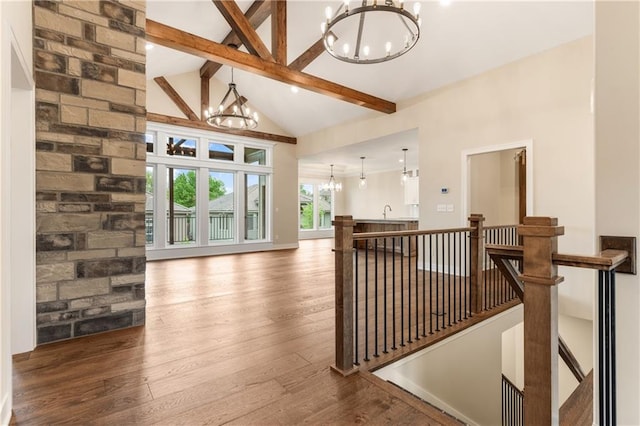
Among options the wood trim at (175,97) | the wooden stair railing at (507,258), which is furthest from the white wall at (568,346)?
the wood trim at (175,97)

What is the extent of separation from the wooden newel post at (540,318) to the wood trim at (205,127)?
7.42 meters

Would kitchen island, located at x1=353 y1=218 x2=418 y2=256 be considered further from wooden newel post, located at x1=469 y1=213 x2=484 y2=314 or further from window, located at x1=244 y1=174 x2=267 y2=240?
wooden newel post, located at x1=469 y1=213 x2=484 y2=314

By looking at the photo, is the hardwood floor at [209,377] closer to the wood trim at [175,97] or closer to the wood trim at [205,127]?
the wood trim at [205,127]

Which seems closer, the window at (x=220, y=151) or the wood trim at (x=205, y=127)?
the wood trim at (x=205, y=127)

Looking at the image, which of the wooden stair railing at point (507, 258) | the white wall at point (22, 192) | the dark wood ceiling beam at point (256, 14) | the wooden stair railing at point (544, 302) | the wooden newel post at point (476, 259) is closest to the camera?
the wooden stair railing at point (544, 302)

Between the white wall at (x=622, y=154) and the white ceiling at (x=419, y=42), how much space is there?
3233 mm

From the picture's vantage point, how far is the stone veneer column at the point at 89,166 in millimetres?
2502

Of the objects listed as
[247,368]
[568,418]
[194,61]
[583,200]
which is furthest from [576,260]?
[194,61]

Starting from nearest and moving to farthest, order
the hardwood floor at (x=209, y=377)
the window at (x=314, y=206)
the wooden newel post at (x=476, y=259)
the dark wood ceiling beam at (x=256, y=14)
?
the hardwood floor at (x=209, y=377) < the wooden newel post at (x=476, y=259) < the dark wood ceiling beam at (x=256, y=14) < the window at (x=314, y=206)

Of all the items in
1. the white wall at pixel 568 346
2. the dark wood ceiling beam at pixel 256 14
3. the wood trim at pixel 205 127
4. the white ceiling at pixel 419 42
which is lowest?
the white wall at pixel 568 346

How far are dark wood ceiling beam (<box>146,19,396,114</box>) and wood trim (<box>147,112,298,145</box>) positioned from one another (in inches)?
129

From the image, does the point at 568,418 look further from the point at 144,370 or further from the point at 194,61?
the point at 194,61

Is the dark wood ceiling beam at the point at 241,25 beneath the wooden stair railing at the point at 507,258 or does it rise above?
above

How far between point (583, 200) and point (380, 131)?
12.0 ft
